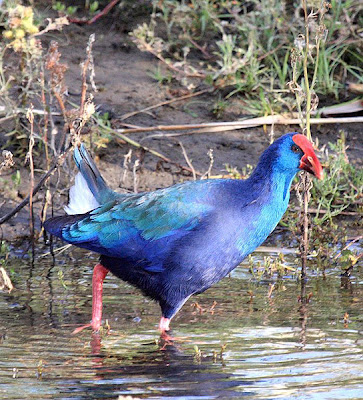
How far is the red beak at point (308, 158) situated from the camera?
172 inches

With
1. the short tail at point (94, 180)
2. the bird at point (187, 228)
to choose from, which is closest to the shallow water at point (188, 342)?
the bird at point (187, 228)

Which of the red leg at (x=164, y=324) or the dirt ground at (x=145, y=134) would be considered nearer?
the red leg at (x=164, y=324)

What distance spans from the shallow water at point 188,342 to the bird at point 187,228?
222 mm

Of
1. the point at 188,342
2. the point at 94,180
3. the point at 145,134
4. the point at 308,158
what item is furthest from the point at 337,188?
the point at 188,342

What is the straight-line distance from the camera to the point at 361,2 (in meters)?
7.27

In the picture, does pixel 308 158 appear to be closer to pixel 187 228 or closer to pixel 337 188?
pixel 187 228

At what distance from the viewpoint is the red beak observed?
4.37 m

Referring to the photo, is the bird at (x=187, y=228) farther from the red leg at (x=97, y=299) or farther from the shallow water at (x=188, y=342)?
the shallow water at (x=188, y=342)

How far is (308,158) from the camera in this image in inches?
172

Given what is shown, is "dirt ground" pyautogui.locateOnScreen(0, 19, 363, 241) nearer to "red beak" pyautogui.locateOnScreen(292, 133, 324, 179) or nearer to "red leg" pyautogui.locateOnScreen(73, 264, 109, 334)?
"red leg" pyautogui.locateOnScreen(73, 264, 109, 334)

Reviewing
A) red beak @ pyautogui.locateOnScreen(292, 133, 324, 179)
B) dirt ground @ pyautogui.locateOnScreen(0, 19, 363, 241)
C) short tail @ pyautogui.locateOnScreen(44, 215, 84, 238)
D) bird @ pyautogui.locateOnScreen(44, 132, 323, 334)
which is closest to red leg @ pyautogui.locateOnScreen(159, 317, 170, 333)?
bird @ pyautogui.locateOnScreen(44, 132, 323, 334)

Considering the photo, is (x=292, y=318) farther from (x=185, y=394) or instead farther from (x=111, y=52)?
(x=111, y=52)

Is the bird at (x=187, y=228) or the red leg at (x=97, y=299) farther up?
the bird at (x=187, y=228)

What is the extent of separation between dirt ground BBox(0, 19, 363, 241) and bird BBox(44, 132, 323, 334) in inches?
50.8
